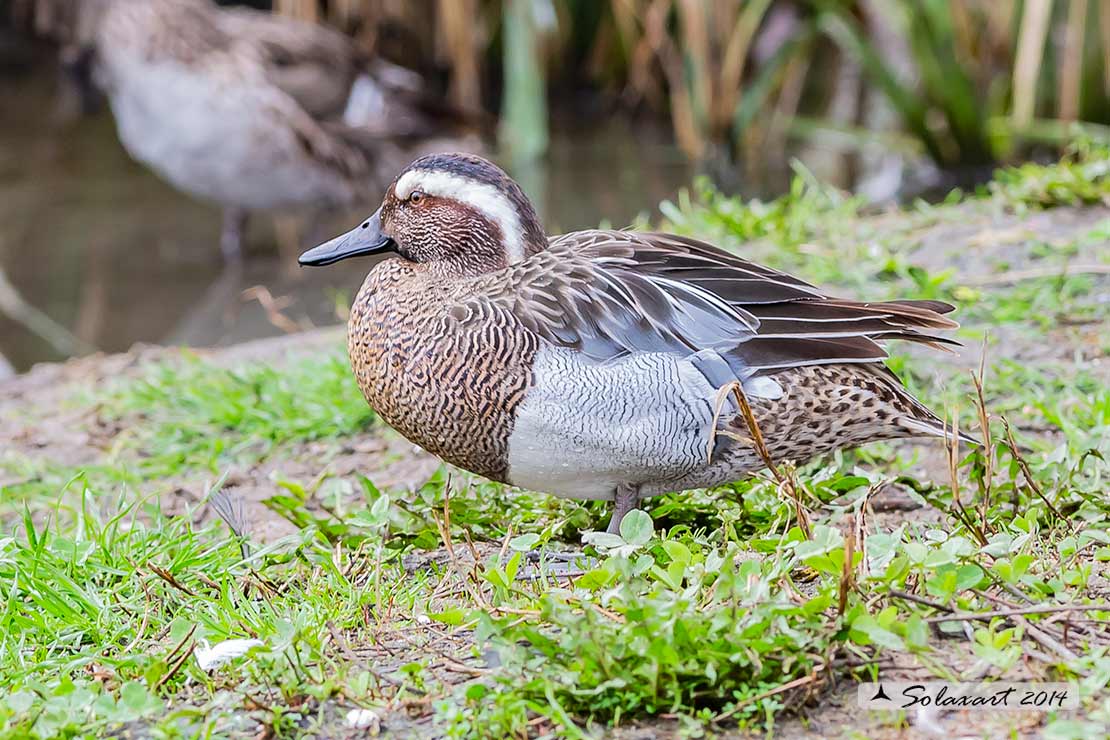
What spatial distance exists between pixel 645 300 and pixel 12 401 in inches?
114

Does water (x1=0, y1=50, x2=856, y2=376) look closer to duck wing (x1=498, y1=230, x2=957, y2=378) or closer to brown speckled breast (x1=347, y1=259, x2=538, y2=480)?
brown speckled breast (x1=347, y1=259, x2=538, y2=480)

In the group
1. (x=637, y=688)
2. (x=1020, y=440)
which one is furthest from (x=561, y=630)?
(x=1020, y=440)

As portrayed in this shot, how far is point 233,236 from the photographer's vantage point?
769cm

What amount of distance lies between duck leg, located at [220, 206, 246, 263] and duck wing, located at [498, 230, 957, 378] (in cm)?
485

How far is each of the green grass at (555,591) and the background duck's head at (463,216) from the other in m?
0.55

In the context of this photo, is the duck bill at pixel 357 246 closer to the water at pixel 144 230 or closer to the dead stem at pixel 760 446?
the dead stem at pixel 760 446

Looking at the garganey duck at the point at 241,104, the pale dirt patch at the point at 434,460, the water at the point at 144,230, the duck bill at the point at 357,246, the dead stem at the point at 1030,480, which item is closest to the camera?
the pale dirt patch at the point at 434,460

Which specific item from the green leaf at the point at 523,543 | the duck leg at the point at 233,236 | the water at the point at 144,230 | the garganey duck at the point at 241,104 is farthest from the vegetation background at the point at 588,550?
the duck leg at the point at 233,236

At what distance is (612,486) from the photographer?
3.04 metres

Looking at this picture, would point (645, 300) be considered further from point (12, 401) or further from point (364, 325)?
point (12, 401)

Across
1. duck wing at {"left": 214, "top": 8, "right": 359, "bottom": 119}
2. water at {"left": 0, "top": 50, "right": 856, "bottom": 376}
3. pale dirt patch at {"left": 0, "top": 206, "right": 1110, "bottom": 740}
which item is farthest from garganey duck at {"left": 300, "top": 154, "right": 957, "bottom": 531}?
duck wing at {"left": 214, "top": 8, "right": 359, "bottom": 119}

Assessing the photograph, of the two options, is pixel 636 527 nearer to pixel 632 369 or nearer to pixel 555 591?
pixel 555 591

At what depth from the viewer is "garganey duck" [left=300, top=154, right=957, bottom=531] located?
291cm

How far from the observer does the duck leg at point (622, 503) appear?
3.04m
